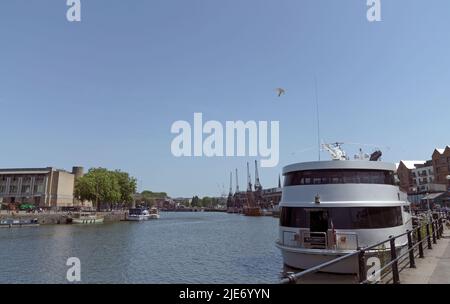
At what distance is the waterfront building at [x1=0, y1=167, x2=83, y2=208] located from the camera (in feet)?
411

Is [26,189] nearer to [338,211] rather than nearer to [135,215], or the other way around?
[135,215]

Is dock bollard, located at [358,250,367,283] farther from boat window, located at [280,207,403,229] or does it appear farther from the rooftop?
the rooftop

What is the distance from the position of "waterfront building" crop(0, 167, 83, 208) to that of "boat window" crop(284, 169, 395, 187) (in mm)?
126389

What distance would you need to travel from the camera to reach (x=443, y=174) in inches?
3856

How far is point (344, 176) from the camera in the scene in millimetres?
17906

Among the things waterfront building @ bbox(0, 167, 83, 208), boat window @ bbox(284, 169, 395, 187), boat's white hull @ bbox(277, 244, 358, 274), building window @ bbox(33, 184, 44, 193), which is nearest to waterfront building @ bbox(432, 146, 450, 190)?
boat window @ bbox(284, 169, 395, 187)

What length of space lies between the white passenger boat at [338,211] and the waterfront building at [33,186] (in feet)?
413

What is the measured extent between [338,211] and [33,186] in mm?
133659

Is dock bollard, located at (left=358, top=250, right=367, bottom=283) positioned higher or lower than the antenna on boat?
lower

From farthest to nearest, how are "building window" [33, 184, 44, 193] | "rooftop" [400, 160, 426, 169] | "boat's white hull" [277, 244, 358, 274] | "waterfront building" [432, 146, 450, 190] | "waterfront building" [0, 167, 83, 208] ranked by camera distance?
"building window" [33, 184, 44, 193]
"waterfront building" [0, 167, 83, 208]
"rooftop" [400, 160, 426, 169]
"waterfront building" [432, 146, 450, 190]
"boat's white hull" [277, 244, 358, 274]

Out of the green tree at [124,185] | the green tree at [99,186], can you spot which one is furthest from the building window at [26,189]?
the green tree at [124,185]

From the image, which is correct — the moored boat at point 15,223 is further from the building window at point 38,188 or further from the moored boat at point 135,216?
the building window at point 38,188

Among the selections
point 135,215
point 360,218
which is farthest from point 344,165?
point 135,215
